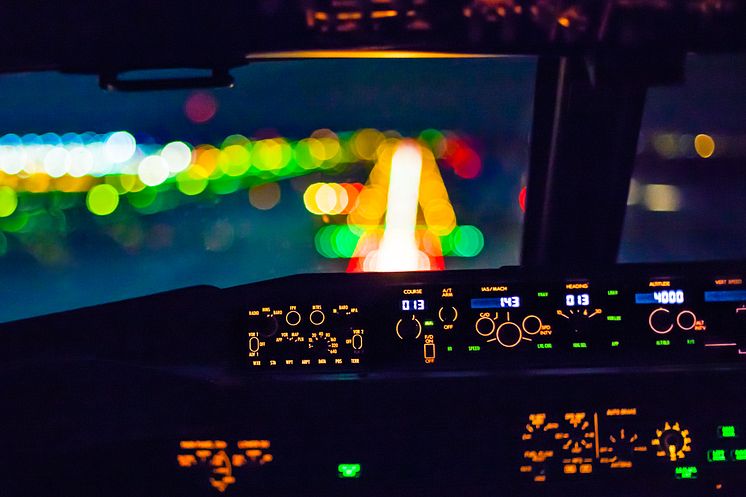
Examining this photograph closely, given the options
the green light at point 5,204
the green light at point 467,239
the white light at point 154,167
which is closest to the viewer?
the green light at point 5,204

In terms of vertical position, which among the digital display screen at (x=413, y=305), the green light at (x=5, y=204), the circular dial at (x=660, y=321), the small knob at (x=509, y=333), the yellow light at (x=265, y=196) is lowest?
the small knob at (x=509, y=333)

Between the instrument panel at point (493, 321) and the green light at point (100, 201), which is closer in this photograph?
the instrument panel at point (493, 321)

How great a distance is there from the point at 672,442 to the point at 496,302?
29.7 inches

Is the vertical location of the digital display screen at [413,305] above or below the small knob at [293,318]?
above

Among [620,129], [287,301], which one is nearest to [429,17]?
[287,301]

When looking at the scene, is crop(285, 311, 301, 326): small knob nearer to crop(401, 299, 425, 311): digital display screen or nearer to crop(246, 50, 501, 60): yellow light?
crop(401, 299, 425, 311): digital display screen

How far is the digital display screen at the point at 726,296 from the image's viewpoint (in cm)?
321

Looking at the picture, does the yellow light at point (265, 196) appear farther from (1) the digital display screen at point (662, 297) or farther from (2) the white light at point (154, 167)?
(1) the digital display screen at point (662, 297)

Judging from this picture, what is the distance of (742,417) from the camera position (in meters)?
3.21

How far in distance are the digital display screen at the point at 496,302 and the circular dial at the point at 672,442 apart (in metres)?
0.64

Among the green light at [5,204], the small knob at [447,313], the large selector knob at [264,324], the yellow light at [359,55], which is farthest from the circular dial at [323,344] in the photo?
the green light at [5,204]

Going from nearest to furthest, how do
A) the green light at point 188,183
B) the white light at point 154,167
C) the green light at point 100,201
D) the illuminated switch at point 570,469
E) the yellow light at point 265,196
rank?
the illuminated switch at point 570,469
the white light at point 154,167
the green light at point 100,201
the yellow light at point 265,196
the green light at point 188,183

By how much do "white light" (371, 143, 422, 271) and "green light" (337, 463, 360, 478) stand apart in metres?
2.16

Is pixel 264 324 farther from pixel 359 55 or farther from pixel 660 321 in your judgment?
pixel 660 321
